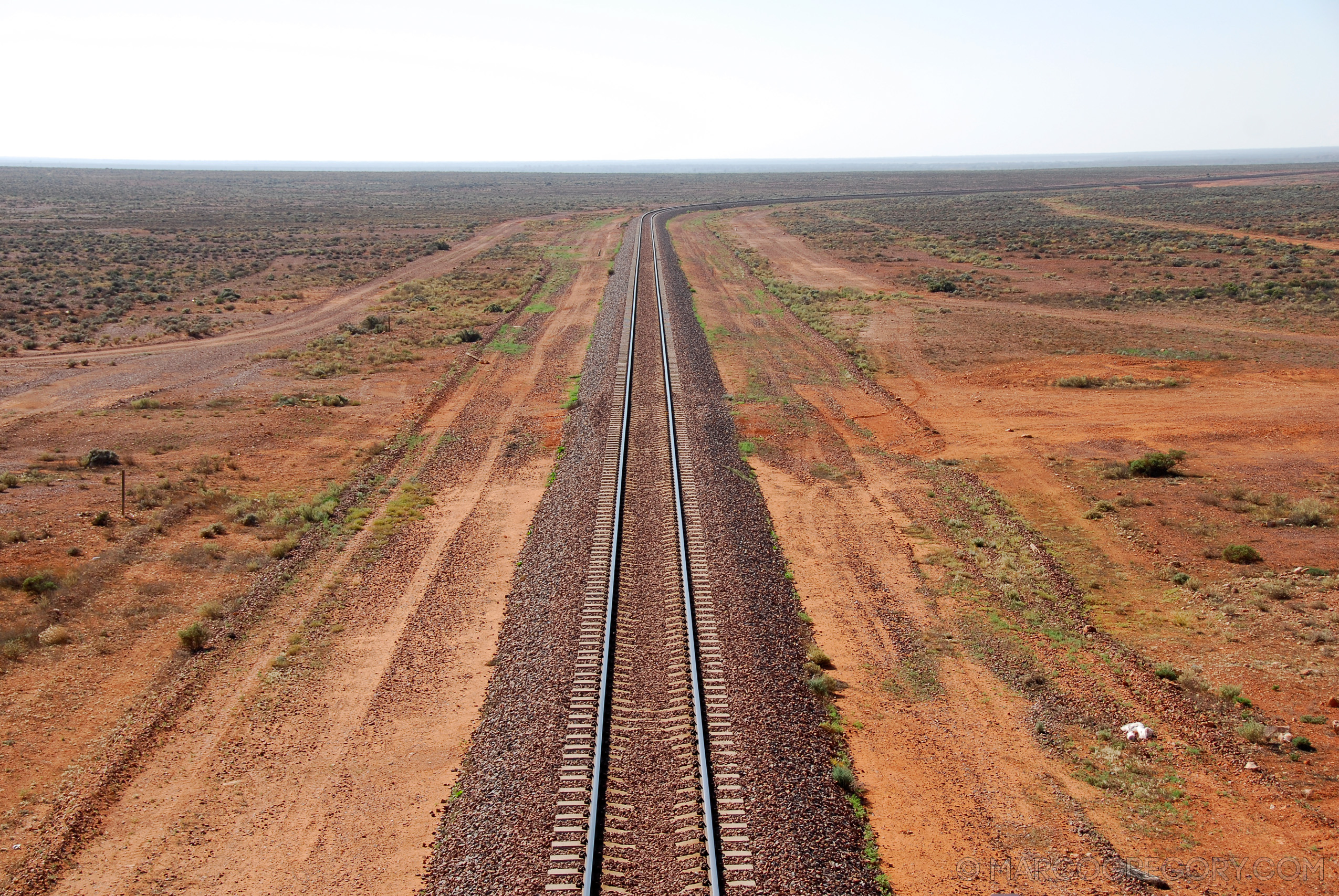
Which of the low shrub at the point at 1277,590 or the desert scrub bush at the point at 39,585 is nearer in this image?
the low shrub at the point at 1277,590

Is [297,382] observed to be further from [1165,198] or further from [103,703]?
[1165,198]

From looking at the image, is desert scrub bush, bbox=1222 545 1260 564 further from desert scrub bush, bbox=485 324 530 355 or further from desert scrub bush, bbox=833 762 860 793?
desert scrub bush, bbox=485 324 530 355

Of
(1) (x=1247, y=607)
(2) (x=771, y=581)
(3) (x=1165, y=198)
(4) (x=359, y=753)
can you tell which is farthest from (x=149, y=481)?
(3) (x=1165, y=198)

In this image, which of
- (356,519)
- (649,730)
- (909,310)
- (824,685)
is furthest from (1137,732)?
(909,310)

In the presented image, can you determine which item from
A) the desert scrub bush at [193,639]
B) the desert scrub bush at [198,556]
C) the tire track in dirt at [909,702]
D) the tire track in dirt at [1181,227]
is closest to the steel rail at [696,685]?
the tire track in dirt at [909,702]

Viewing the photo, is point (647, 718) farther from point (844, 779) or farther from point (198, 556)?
point (198, 556)

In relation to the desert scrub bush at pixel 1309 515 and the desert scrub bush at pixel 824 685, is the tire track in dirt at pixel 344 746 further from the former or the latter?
the desert scrub bush at pixel 1309 515
